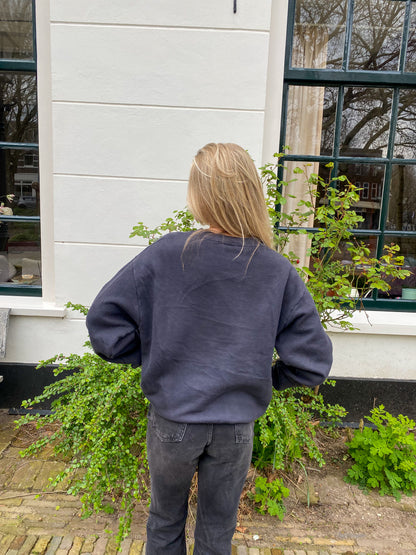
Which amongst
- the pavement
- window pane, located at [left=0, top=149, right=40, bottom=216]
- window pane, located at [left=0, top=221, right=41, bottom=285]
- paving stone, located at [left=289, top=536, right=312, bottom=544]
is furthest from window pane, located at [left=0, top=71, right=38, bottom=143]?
paving stone, located at [left=289, top=536, right=312, bottom=544]

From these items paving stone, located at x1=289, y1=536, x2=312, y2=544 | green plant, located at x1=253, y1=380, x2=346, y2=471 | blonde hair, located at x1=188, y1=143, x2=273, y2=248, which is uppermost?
blonde hair, located at x1=188, y1=143, x2=273, y2=248

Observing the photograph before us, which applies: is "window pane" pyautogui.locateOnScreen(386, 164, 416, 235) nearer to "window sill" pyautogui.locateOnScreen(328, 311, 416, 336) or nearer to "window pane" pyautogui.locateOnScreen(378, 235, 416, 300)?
"window pane" pyautogui.locateOnScreen(378, 235, 416, 300)

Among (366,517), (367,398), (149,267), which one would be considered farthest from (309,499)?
(149,267)

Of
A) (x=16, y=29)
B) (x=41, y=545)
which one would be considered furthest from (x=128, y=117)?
(x=41, y=545)

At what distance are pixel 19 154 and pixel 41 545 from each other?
2.86 metres

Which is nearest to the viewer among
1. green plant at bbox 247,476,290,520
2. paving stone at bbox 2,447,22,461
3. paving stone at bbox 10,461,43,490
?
green plant at bbox 247,476,290,520

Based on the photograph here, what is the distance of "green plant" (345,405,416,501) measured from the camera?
279 centimetres

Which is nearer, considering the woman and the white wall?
the woman

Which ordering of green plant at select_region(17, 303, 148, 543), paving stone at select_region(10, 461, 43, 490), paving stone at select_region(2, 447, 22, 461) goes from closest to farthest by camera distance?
A: 1. green plant at select_region(17, 303, 148, 543)
2. paving stone at select_region(10, 461, 43, 490)
3. paving stone at select_region(2, 447, 22, 461)

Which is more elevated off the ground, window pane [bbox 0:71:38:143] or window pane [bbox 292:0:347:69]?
window pane [bbox 292:0:347:69]

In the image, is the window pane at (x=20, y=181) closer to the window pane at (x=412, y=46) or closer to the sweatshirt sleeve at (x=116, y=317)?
the sweatshirt sleeve at (x=116, y=317)

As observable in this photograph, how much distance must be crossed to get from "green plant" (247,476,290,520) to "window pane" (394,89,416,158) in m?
2.77

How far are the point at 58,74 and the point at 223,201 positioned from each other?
8.13ft

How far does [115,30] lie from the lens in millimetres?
3121
